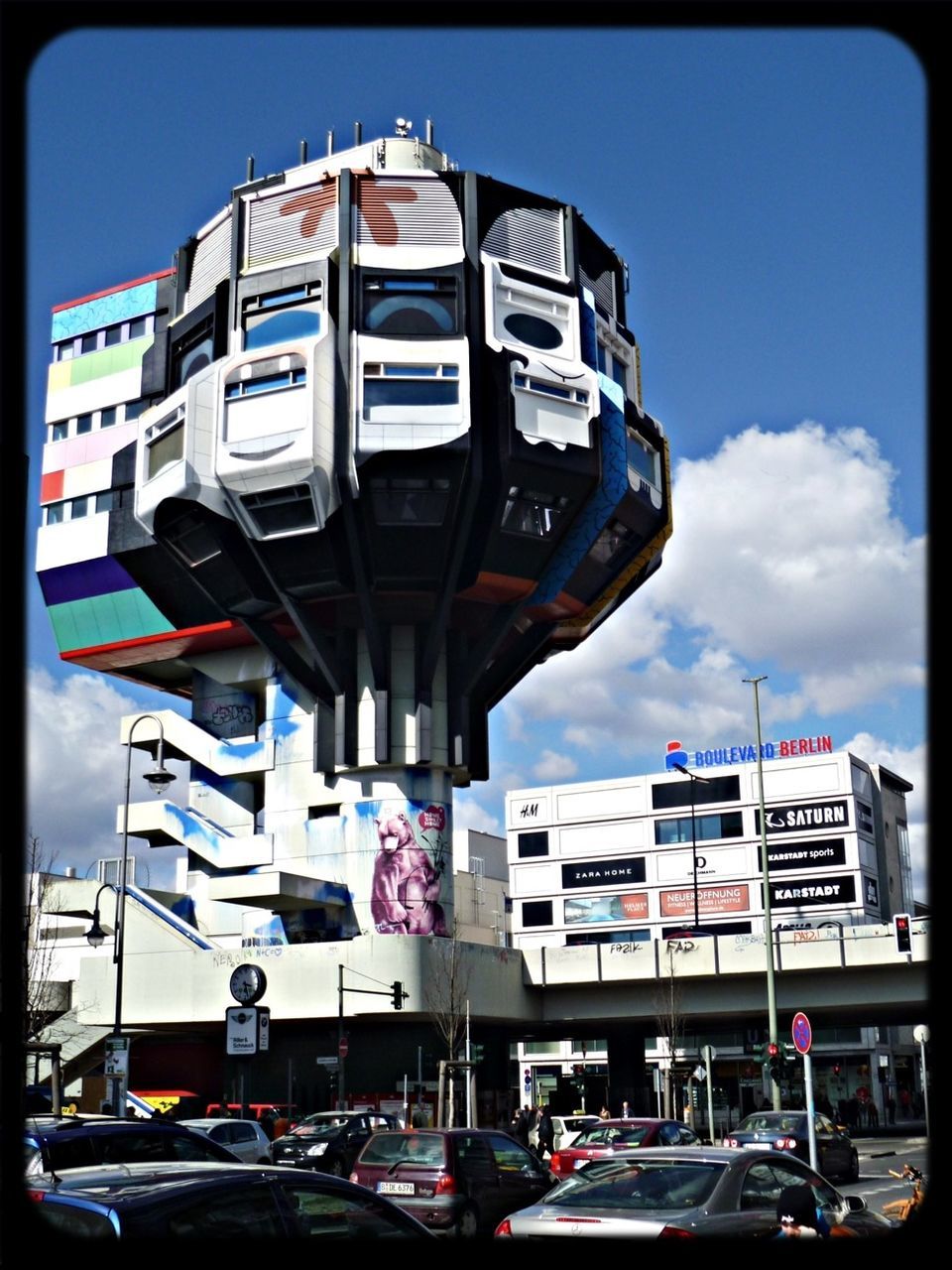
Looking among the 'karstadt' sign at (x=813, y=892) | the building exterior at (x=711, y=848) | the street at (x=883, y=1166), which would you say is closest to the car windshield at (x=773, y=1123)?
the street at (x=883, y=1166)

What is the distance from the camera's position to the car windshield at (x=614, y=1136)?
27.3 m

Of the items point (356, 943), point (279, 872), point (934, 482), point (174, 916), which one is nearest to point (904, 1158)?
point (356, 943)

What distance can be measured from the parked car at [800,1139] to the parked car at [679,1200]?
64.8 feet

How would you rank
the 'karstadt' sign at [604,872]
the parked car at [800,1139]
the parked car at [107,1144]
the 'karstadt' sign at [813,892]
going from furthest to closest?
the 'karstadt' sign at [604,872]
the 'karstadt' sign at [813,892]
the parked car at [800,1139]
the parked car at [107,1144]

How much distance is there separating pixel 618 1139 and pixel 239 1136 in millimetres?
8519

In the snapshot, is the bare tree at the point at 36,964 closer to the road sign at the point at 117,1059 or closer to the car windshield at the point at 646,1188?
the road sign at the point at 117,1059

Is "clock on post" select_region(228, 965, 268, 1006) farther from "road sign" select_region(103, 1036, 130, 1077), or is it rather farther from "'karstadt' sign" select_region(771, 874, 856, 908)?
"'karstadt' sign" select_region(771, 874, 856, 908)

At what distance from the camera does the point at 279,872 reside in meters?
66.4

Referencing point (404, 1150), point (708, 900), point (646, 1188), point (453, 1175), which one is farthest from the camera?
point (708, 900)

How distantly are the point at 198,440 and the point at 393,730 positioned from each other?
16.1 m

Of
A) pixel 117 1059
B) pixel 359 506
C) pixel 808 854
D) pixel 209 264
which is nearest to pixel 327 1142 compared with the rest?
pixel 117 1059

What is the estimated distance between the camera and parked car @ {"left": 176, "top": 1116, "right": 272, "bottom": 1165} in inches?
1184

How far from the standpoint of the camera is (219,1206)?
7672 millimetres

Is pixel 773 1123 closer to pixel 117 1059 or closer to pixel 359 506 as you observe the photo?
pixel 117 1059
